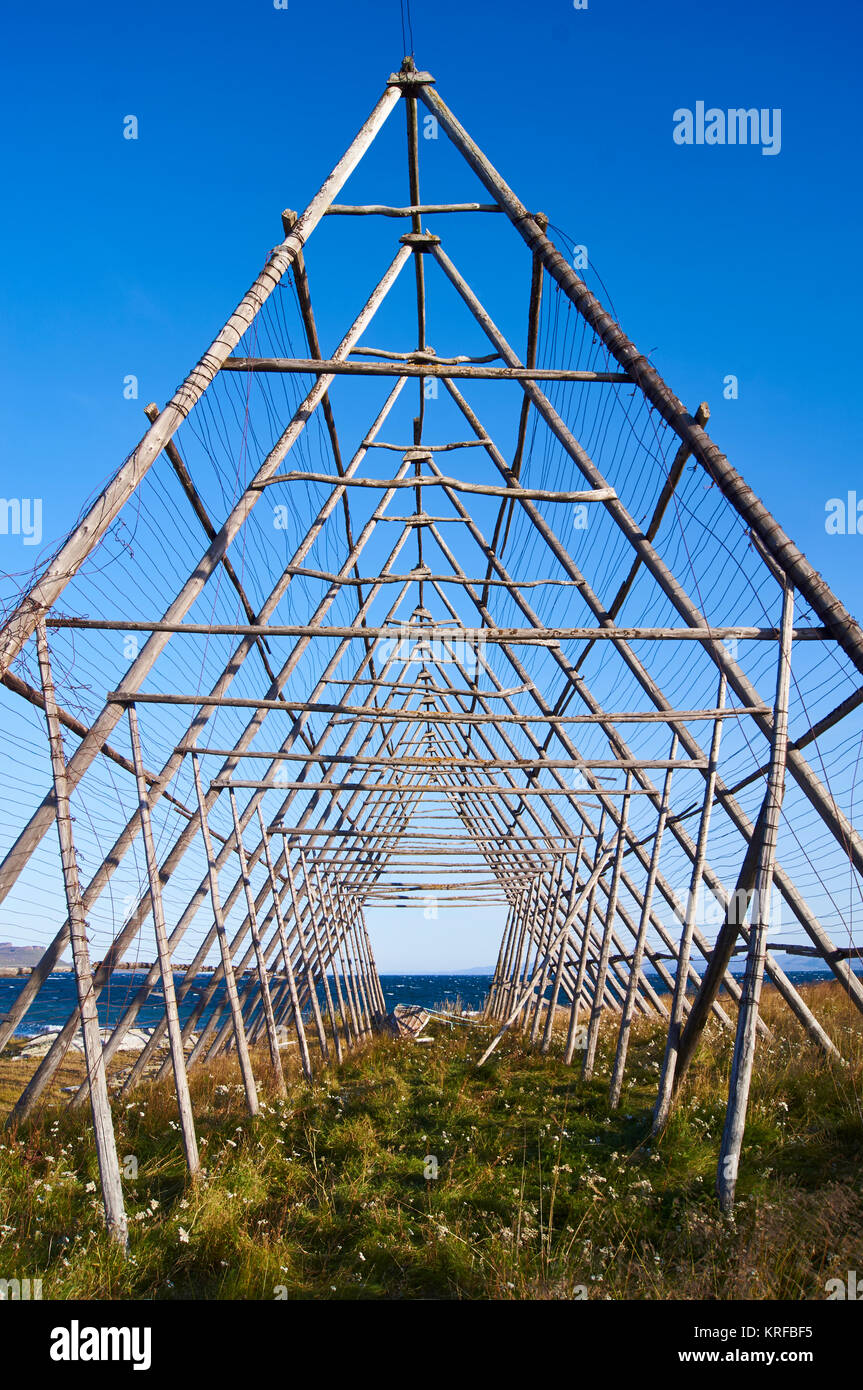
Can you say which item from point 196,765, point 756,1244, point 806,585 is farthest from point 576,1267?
point 196,765

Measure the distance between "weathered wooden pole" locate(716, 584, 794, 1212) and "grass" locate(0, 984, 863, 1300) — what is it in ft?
0.95

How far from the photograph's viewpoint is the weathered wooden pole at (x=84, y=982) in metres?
5.70

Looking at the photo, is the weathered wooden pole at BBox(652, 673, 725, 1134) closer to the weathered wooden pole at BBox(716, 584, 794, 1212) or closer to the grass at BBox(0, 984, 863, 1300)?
the grass at BBox(0, 984, 863, 1300)

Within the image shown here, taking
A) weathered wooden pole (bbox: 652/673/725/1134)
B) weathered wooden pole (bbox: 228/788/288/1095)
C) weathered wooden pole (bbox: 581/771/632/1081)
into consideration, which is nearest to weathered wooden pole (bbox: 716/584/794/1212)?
weathered wooden pole (bbox: 652/673/725/1134)

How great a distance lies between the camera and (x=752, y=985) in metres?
5.89

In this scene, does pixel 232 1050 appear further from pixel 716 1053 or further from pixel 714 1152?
pixel 714 1152

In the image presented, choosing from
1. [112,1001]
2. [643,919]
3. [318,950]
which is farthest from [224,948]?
[112,1001]

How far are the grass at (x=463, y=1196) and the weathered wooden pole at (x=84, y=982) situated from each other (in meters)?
0.36

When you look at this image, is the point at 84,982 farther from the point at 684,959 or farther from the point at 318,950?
the point at 318,950

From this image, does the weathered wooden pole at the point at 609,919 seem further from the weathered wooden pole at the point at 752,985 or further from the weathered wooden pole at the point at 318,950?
the weathered wooden pole at the point at 318,950

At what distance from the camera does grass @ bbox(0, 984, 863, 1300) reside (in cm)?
503

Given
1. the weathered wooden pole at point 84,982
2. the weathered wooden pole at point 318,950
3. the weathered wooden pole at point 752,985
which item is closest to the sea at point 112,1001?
the weathered wooden pole at point 84,982
